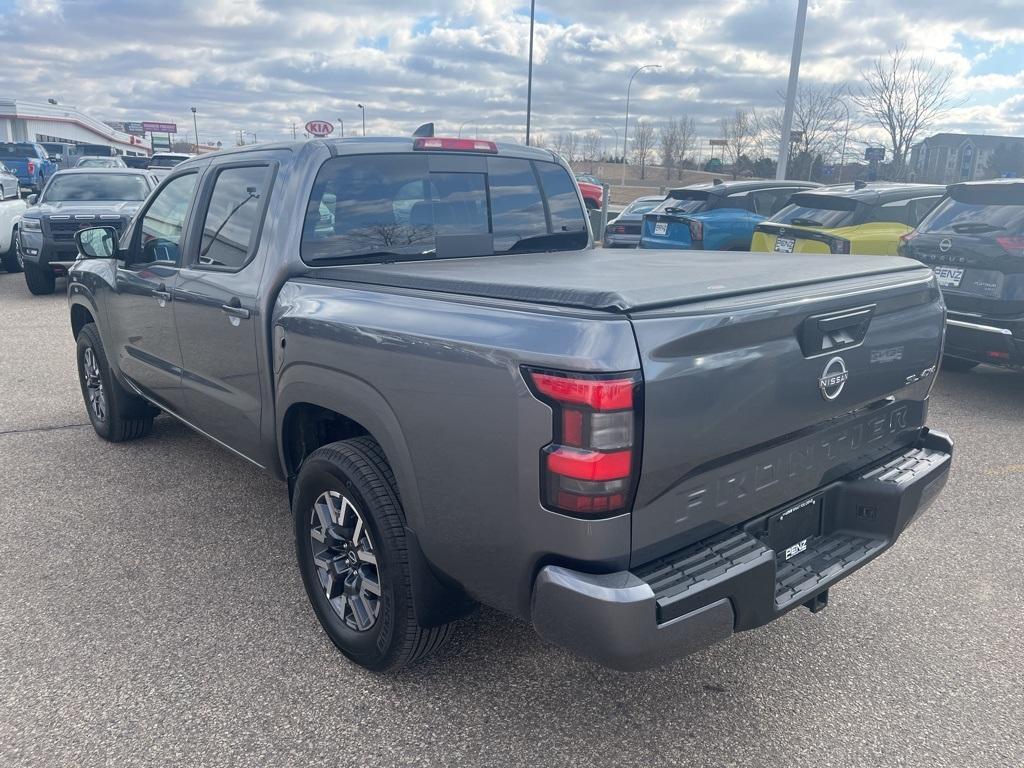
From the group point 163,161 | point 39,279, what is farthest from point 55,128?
point 39,279

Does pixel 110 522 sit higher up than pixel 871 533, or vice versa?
pixel 871 533

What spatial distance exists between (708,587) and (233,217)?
264cm

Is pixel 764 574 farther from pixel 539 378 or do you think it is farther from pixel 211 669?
pixel 211 669

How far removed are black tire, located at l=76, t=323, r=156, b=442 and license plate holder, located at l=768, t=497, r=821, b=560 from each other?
4.13 m

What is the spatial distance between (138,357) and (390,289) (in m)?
2.54

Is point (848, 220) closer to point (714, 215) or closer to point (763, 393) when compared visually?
point (714, 215)

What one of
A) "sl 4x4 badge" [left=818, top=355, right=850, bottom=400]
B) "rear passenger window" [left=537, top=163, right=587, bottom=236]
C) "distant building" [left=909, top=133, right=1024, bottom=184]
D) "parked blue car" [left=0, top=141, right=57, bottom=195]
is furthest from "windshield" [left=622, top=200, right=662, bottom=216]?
"parked blue car" [left=0, top=141, right=57, bottom=195]

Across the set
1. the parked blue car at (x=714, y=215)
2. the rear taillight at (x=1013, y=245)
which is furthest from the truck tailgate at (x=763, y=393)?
the parked blue car at (x=714, y=215)

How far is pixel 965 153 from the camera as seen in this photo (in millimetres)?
39875

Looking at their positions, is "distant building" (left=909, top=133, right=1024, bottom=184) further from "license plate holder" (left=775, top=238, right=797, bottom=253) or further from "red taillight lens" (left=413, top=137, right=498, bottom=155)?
"red taillight lens" (left=413, top=137, right=498, bottom=155)

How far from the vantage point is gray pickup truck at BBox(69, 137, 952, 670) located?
6.80 ft

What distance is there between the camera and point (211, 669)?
9.70 ft

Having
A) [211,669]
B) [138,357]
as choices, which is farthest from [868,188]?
[211,669]

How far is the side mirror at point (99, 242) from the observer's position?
4.54 meters
